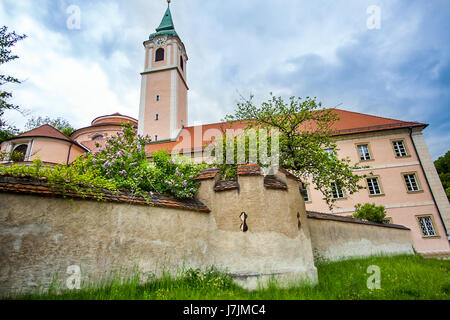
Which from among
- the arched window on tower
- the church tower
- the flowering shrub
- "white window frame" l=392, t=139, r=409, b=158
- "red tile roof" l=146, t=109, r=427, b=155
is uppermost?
the arched window on tower

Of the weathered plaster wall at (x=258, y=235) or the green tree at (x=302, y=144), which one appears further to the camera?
the green tree at (x=302, y=144)

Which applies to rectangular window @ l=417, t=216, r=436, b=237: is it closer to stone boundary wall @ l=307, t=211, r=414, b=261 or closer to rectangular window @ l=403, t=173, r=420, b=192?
rectangular window @ l=403, t=173, r=420, b=192

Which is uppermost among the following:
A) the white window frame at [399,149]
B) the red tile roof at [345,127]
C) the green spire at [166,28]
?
the green spire at [166,28]

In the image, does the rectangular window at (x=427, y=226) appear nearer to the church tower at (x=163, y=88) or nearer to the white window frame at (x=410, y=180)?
the white window frame at (x=410, y=180)

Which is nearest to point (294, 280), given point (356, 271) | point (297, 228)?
point (297, 228)

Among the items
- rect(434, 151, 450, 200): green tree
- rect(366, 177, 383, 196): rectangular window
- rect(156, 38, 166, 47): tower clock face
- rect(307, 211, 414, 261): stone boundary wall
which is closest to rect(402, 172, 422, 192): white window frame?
rect(366, 177, 383, 196): rectangular window

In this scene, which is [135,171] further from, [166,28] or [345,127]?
[166,28]

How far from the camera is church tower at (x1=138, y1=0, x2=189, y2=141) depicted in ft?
83.9

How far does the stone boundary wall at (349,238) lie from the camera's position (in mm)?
7793

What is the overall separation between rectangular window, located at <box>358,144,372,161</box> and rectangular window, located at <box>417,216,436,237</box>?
5.48 metres

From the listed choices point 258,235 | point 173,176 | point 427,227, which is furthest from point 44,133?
point 427,227

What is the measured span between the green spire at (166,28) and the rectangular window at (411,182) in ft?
94.2

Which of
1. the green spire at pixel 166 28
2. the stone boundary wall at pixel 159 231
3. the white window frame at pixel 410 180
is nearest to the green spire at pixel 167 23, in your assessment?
the green spire at pixel 166 28
